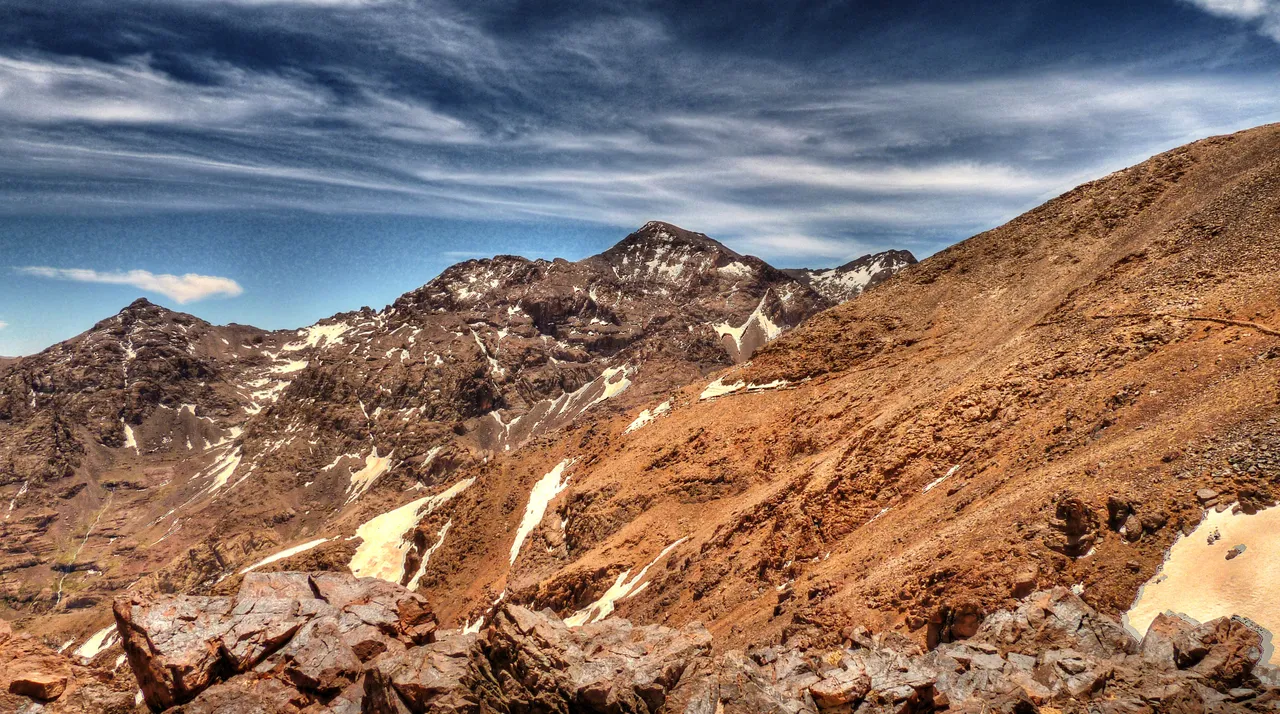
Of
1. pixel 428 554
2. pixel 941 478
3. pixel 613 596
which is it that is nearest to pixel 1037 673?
pixel 941 478

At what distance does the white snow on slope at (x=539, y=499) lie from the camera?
48234 millimetres

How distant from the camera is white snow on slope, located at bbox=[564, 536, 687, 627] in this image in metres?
31.0

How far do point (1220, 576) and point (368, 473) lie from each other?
643 feet

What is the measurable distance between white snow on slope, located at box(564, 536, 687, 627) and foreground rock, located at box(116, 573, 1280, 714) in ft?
41.1

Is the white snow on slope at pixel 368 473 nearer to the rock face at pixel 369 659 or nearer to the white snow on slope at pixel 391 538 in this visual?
the white snow on slope at pixel 391 538

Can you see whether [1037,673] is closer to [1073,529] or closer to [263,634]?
[1073,529]

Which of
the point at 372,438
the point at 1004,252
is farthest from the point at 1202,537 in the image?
the point at 372,438

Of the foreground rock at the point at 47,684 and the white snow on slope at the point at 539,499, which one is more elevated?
the foreground rock at the point at 47,684

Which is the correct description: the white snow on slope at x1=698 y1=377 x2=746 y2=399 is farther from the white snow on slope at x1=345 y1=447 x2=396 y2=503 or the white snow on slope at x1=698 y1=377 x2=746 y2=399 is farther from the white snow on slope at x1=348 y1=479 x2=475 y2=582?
the white snow on slope at x1=345 y1=447 x2=396 y2=503

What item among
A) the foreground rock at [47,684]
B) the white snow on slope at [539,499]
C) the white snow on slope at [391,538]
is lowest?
the white snow on slope at [391,538]

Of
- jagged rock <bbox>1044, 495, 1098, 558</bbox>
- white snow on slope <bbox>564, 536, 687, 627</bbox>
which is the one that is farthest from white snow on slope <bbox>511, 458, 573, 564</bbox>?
jagged rock <bbox>1044, 495, 1098, 558</bbox>

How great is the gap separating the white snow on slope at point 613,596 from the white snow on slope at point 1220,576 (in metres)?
20.5

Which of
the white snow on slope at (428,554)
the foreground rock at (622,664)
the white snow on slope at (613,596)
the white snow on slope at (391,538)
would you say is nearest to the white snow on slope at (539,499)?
the white snow on slope at (428,554)

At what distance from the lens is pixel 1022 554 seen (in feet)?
54.1
